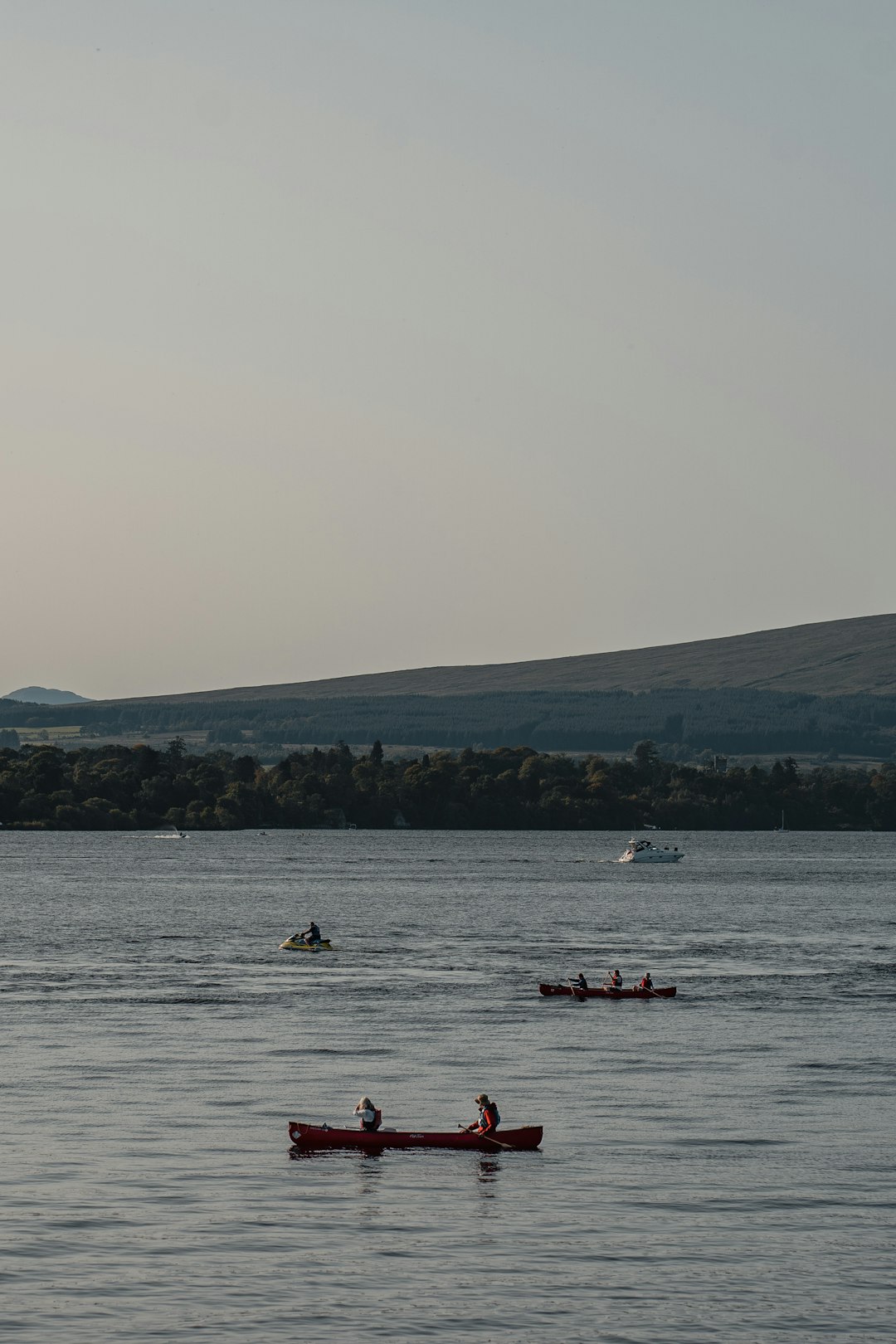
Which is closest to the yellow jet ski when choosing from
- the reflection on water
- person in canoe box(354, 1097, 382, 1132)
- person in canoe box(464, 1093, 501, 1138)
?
person in canoe box(354, 1097, 382, 1132)

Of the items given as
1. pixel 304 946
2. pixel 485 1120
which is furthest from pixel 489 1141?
pixel 304 946

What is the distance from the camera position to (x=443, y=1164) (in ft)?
186

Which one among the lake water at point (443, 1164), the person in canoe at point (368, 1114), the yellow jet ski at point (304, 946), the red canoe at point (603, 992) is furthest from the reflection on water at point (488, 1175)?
the yellow jet ski at point (304, 946)

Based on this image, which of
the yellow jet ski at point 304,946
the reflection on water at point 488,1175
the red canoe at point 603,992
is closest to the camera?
the reflection on water at point 488,1175

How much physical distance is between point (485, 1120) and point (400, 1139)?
2.67m

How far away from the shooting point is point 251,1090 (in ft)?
221

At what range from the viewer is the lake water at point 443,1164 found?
138 feet

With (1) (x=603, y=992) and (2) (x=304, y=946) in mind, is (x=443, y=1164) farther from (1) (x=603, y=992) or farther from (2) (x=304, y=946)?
(2) (x=304, y=946)

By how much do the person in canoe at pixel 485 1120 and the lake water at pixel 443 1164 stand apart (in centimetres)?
84

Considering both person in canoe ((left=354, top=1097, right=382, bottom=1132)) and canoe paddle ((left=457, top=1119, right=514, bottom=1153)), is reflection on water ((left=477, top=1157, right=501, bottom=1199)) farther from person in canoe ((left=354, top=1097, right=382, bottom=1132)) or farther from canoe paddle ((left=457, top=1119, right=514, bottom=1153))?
person in canoe ((left=354, top=1097, right=382, bottom=1132))

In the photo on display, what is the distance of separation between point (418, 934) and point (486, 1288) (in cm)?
10450

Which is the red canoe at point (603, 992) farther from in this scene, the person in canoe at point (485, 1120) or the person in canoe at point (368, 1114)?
the person in canoe at point (368, 1114)

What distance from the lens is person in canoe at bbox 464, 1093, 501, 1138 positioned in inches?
2255

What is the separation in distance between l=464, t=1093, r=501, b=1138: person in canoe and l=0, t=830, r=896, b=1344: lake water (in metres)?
0.84
